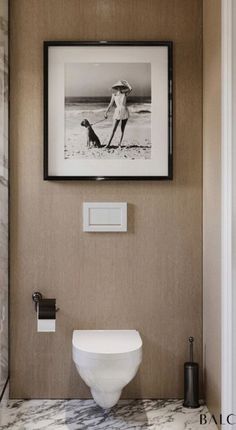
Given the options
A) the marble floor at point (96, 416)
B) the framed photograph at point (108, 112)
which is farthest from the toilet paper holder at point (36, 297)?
the framed photograph at point (108, 112)

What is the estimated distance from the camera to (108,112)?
10.4ft

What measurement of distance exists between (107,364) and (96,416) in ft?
1.60

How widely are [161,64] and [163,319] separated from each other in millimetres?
1419

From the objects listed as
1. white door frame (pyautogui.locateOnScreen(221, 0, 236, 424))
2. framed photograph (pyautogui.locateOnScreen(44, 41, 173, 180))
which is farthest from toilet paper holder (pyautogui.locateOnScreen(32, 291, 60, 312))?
white door frame (pyautogui.locateOnScreen(221, 0, 236, 424))

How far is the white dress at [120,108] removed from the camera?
10.4 feet

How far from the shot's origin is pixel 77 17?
3184mm

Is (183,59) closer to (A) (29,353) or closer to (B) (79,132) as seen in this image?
(B) (79,132)

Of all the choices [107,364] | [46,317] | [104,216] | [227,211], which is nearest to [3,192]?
[104,216]

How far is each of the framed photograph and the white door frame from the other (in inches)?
23.3

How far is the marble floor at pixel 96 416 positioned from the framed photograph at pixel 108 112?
1.24 meters

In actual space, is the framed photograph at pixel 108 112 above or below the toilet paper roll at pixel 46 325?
above

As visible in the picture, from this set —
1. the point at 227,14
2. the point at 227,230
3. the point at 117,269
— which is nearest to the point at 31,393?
the point at 117,269

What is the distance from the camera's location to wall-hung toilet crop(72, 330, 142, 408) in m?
2.64

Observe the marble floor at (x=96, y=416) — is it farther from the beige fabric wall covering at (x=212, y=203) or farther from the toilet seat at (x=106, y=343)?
the toilet seat at (x=106, y=343)
